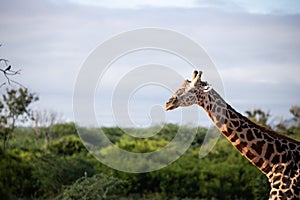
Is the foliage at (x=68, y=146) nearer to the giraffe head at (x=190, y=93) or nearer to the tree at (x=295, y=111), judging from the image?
the tree at (x=295, y=111)

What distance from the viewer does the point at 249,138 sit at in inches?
199

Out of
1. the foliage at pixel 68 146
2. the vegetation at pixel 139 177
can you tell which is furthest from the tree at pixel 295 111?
the foliage at pixel 68 146

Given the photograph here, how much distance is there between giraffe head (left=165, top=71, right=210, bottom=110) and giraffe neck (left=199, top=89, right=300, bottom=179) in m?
0.06

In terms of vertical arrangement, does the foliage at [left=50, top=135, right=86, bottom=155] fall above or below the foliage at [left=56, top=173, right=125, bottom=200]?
above

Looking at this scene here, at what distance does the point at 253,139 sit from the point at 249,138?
34 mm

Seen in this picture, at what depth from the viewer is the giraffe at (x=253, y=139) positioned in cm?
492

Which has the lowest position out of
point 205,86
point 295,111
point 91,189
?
point 91,189

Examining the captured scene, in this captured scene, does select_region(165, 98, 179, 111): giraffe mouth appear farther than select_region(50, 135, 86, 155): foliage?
No

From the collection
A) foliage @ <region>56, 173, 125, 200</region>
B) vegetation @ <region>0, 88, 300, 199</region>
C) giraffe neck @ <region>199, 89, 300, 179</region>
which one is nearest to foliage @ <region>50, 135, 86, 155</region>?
vegetation @ <region>0, 88, 300, 199</region>

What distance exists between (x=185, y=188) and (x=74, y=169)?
225 cm

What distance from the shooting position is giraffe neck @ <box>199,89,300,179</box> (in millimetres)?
5016

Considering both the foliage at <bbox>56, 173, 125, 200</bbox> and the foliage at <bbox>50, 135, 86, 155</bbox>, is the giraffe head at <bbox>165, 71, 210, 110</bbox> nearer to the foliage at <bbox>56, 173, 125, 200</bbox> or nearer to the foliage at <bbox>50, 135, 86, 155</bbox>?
the foliage at <bbox>56, 173, 125, 200</bbox>

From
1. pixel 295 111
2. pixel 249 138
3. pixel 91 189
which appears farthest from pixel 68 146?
pixel 249 138

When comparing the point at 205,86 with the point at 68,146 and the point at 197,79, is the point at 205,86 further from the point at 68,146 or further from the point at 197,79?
the point at 68,146
